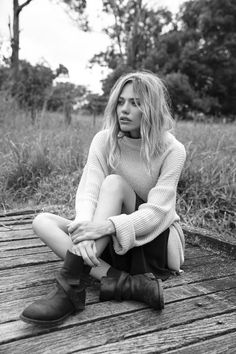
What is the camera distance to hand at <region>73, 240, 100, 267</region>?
144 cm

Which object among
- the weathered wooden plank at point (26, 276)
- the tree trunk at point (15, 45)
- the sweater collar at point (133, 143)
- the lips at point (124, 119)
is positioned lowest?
the weathered wooden plank at point (26, 276)

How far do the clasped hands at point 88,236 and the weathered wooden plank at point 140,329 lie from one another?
0.20 metres

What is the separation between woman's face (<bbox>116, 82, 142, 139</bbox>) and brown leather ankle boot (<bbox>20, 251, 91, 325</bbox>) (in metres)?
0.66

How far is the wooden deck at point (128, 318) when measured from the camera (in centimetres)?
121

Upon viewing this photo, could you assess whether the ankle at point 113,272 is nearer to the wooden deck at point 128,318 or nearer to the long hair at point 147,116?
the wooden deck at point 128,318

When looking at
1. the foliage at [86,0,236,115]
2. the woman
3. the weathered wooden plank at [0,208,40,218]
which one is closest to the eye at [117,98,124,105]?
the woman

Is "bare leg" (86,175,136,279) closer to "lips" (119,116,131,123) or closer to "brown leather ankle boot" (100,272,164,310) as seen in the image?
"brown leather ankle boot" (100,272,164,310)

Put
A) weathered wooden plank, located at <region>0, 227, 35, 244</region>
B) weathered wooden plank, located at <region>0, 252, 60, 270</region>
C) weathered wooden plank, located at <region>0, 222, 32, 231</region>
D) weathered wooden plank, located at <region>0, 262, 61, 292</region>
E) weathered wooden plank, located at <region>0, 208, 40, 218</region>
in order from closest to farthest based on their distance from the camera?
weathered wooden plank, located at <region>0, 262, 61, 292</region> < weathered wooden plank, located at <region>0, 252, 60, 270</region> < weathered wooden plank, located at <region>0, 227, 35, 244</region> < weathered wooden plank, located at <region>0, 222, 32, 231</region> < weathered wooden plank, located at <region>0, 208, 40, 218</region>

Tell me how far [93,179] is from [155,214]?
1.21 feet

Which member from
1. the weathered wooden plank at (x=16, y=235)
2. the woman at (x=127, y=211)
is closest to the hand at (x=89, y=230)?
the woman at (x=127, y=211)

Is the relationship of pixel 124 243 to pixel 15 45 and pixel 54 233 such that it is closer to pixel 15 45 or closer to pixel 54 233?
pixel 54 233

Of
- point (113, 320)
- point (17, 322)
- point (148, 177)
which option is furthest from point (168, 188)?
point (17, 322)

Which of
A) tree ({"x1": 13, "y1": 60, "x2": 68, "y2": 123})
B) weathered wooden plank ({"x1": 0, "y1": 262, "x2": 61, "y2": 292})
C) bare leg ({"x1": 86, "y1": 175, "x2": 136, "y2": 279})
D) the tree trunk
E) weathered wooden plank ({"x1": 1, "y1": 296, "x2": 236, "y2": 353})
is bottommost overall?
weathered wooden plank ({"x1": 0, "y1": 262, "x2": 61, "y2": 292})

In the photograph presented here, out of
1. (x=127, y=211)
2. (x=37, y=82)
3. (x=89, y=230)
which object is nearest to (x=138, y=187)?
(x=127, y=211)
